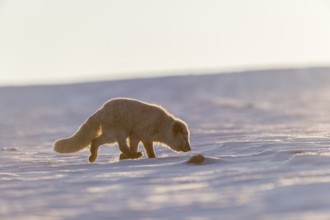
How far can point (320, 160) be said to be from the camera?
1034 centimetres

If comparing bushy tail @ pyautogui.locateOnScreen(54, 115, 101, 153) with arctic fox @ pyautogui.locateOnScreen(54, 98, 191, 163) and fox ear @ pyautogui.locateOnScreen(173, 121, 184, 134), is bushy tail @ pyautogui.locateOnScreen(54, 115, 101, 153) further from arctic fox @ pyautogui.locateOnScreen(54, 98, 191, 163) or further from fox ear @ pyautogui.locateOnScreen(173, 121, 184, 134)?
fox ear @ pyautogui.locateOnScreen(173, 121, 184, 134)

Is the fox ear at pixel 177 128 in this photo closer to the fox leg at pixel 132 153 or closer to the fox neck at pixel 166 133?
the fox neck at pixel 166 133

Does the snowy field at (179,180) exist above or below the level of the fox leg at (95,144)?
below

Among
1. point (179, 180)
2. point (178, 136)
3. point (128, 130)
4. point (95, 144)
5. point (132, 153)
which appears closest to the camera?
point (179, 180)

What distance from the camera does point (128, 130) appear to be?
42.9 feet

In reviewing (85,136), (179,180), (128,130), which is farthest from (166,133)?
(179,180)

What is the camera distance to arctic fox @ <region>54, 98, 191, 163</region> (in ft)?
42.6

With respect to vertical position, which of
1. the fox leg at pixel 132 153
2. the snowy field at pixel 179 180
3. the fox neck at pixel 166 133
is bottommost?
the snowy field at pixel 179 180

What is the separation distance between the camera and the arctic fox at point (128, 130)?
512 inches

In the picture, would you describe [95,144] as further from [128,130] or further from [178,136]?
[178,136]

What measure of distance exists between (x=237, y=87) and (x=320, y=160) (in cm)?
3614

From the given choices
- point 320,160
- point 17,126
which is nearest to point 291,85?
point 17,126

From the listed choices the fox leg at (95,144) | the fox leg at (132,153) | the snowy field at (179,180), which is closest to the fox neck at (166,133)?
the snowy field at (179,180)

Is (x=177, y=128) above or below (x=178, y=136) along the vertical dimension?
above
